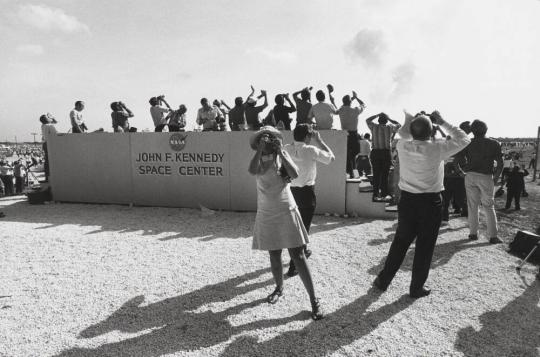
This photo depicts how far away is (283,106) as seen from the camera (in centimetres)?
832

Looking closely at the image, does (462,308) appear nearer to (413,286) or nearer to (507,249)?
(413,286)

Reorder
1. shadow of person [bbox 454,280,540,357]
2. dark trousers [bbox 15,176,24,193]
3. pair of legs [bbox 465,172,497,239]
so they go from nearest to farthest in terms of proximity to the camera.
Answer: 1. shadow of person [bbox 454,280,540,357]
2. pair of legs [bbox 465,172,497,239]
3. dark trousers [bbox 15,176,24,193]

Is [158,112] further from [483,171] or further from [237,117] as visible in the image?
[483,171]

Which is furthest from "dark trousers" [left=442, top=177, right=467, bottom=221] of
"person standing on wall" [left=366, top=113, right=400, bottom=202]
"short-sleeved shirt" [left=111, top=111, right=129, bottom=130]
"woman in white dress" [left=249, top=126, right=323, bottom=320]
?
"short-sleeved shirt" [left=111, top=111, right=129, bottom=130]

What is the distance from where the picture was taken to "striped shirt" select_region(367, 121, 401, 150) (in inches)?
283

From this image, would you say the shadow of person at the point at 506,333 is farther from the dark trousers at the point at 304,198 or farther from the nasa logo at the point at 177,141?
the nasa logo at the point at 177,141

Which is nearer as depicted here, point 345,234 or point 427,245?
point 427,245

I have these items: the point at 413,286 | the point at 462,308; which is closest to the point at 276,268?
the point at 413,286

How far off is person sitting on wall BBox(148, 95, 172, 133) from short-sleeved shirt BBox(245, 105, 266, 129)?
2.54m

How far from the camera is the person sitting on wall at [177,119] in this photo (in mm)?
9445

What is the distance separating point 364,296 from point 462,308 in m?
1.02

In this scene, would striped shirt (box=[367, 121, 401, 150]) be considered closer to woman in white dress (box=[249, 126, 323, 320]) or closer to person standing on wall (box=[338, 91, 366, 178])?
person standing on wall (box=[338, 91, 366, 178])

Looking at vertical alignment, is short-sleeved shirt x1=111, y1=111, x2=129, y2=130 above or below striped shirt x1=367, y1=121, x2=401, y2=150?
above

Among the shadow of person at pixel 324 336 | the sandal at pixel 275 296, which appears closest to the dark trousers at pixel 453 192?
the shadow of person at pixel 324 336
